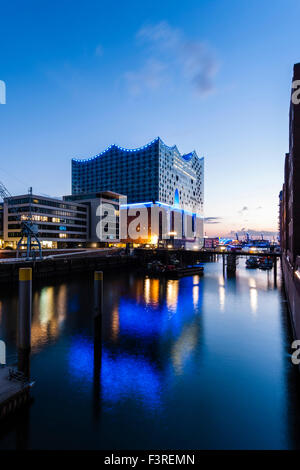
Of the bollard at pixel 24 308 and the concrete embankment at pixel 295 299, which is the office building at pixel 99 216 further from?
the bollard at pixel 24 308

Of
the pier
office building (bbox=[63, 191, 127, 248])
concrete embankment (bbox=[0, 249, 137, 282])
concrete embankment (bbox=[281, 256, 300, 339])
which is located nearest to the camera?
the pier

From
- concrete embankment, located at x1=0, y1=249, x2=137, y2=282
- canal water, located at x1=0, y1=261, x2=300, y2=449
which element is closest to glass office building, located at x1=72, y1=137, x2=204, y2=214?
concrete embankment, located at x1=0, y1=249, x2=137, y2=282

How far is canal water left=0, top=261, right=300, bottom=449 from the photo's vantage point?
1035 centimetres

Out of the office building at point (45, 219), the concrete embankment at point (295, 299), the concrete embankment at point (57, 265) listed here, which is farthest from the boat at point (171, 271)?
the office building at point (45, 219)

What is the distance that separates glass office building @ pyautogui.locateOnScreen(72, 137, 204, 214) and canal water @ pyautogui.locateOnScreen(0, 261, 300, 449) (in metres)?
128

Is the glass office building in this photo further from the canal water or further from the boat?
the canal water

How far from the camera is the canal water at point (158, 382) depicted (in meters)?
10.4

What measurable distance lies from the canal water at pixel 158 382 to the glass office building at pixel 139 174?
421ft

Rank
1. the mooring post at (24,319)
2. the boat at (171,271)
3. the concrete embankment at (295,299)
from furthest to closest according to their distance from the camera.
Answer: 1. the boat at (171,271)
2. the concrete embankment at (295,299)
3. the mooring post at (24,319)

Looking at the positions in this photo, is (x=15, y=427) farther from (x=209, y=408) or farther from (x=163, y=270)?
(x=163, y=270)
